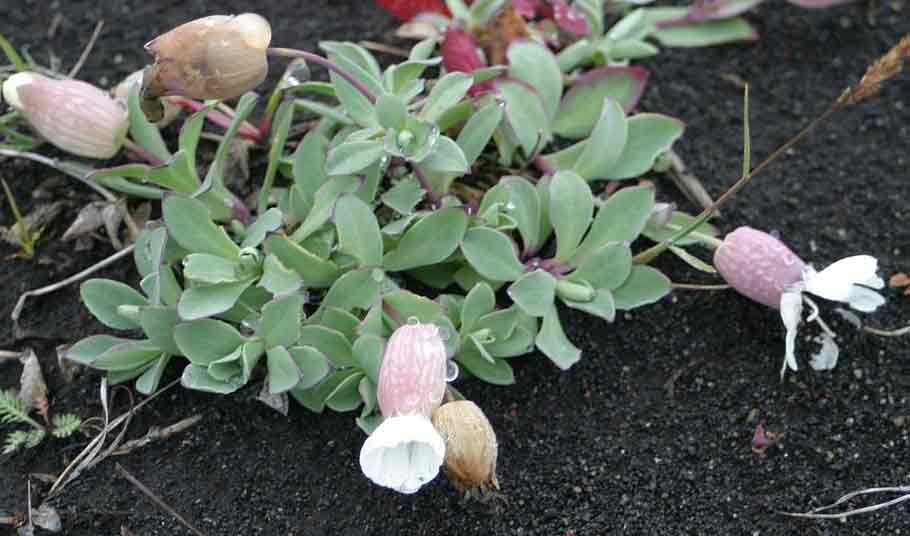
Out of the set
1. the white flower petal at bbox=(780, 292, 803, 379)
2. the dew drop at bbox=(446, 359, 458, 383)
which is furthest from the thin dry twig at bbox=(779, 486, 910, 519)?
the dew drop at bbox=(446, 359, 458, 383)

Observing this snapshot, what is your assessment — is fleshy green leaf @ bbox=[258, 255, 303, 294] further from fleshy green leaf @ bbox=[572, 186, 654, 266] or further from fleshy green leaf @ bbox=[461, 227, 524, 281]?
fleshy green leaf @ bbox=[572, 186, 654, 266]

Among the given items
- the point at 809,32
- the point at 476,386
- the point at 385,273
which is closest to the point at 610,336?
the point at 476,386

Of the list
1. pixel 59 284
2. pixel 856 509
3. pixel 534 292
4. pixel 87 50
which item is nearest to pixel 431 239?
pixel 534 292

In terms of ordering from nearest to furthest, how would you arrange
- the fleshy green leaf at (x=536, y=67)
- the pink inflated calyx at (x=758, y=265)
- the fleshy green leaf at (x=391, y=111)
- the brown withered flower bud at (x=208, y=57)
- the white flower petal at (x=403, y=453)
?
the white flower petal at (x=403, y=453)
the brown withered flower bud at (x=208, y=57)
the fleshy green leaf at (x=391, y=111)
the pink inflated calyx at (x=758, y=265)
the fleshy green leaf at (x=536, y=67)

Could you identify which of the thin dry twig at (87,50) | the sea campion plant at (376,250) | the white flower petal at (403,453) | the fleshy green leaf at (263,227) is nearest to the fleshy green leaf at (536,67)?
the sea campion plant at (376,250)

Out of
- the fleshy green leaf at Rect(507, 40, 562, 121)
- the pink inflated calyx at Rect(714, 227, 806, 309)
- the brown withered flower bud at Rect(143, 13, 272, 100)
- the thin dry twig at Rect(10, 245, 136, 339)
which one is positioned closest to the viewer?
the brown withered flower bud at Rect(143, 13, 272, 100)

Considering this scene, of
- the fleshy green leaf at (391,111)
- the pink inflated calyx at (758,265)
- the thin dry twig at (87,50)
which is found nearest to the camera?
the fleshy green leaf at (391,111)

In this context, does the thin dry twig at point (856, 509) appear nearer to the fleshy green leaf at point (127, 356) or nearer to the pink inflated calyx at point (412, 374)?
the pink inflated calyx at point (412, 374)
